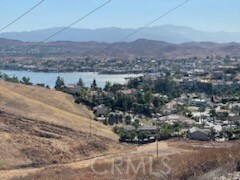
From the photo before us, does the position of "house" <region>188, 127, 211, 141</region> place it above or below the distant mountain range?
below

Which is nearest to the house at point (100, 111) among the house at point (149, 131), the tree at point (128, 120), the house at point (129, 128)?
the tree at point (128, 120)

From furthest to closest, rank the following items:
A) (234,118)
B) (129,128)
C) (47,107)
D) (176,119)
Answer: (234,118) → (176,119) → (47,107) → (129,128)

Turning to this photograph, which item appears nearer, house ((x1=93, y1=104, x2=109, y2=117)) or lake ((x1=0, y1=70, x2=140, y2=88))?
house ((x1=93, y1=104, x2=109, y2=117))

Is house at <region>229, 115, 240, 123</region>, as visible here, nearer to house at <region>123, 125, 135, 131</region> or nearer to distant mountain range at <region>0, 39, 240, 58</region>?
house at <region>123, 125, 135, 131</region>

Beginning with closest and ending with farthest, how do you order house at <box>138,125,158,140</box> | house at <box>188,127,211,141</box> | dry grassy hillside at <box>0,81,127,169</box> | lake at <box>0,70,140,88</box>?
dry grassy hillside at <box>0,81,127,169</box> → house at <box>188,127,211,141</box> → house at <box>138,125,158,140</box> → lake at <box>0,70,140,88</box>

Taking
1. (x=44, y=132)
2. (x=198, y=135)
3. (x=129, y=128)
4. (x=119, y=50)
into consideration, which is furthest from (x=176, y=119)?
(x=119, y=50)

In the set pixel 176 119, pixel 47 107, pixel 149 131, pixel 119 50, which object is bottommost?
pixel 149 131

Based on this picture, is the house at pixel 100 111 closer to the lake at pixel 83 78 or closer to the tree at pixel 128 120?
the tree at pixel 128 120

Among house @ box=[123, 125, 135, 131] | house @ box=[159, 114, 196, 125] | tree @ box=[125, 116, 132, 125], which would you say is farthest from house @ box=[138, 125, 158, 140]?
house @ box=[159, 114, 196, 125]

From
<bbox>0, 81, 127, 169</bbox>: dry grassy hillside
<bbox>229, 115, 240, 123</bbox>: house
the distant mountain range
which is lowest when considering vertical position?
<bbox>229, 115, 240, 123</bbox>: house

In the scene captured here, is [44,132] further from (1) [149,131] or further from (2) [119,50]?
(2) [119,50]
